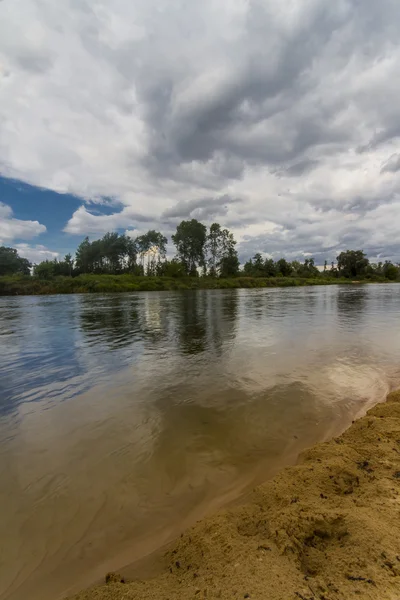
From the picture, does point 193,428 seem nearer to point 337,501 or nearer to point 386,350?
point 337,501

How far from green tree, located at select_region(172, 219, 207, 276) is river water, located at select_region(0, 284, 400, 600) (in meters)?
87.9

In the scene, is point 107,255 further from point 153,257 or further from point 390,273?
point 390,273

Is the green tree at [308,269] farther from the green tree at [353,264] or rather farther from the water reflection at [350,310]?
the water reflection at [350,310]

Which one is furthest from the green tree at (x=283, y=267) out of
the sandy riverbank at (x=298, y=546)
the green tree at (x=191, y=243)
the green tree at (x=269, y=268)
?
the sandy riverbank at (x=298, y=546)

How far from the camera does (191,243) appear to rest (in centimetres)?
9800

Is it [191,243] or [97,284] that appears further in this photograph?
[191,243]

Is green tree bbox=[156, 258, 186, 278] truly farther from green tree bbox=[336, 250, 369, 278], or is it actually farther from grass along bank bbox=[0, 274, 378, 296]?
green tree bbox=[336, 250, 369, 278]

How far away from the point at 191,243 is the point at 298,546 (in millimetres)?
97926

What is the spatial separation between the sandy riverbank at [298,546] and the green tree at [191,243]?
316ft

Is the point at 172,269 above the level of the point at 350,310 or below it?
above

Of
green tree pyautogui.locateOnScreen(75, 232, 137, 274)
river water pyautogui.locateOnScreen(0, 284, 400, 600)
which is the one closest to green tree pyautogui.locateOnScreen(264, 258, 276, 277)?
green tree pyautogui.locateOnScreen(75, 232, 137, 274)

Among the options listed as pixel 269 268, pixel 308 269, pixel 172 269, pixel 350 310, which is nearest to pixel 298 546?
pixel 350 310

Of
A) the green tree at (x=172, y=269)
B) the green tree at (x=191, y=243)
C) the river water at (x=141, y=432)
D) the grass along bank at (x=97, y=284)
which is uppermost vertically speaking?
the green tree at (x=191, y=243)

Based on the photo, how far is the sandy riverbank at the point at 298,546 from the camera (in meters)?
2.03
